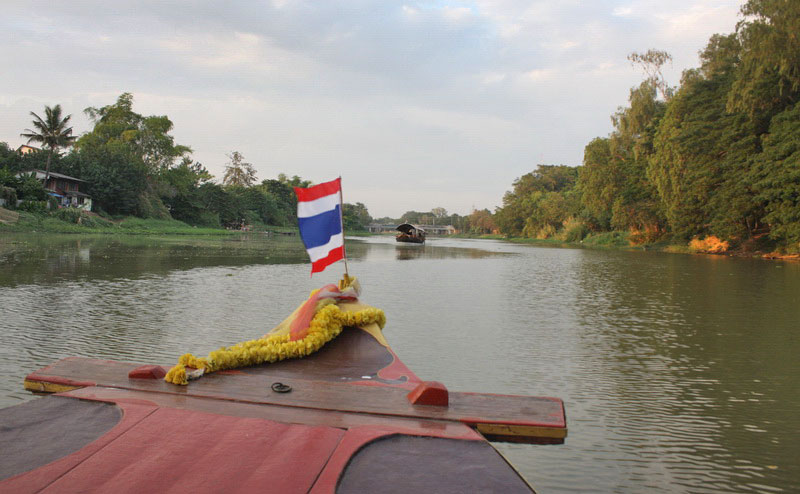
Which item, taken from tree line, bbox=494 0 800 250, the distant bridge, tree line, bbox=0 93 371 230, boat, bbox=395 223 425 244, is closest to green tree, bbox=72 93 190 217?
tree line, bbox=0 93 371 230

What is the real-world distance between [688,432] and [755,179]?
27526 mm

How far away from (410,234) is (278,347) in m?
46.0

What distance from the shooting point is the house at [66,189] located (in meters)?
45.1

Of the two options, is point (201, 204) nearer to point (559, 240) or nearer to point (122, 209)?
point (122, 209)

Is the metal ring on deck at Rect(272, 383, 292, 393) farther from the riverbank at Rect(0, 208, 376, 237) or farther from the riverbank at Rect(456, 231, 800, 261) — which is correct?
the riverbank at Rect(0, 208, 376, 237)

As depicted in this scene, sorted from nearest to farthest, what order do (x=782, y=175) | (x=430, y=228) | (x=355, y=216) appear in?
(x=782, y=175), (x=355, y=216), (x=430, y=228)

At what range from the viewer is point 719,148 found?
30.5 metres

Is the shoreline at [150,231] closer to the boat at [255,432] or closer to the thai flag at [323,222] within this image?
the thai flag at [323,222]

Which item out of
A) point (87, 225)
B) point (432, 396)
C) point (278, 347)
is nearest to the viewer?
point (432, 396)

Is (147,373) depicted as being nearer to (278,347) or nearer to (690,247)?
(278,347)

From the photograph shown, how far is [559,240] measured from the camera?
6131 centimetres

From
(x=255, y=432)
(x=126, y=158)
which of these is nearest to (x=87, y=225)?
(x=126, y=158)

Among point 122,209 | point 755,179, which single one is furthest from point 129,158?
point 755,179

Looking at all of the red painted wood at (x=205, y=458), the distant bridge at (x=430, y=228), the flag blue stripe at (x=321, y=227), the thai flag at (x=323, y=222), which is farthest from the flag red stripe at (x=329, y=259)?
the distant bridge at (x=430, y=228)
